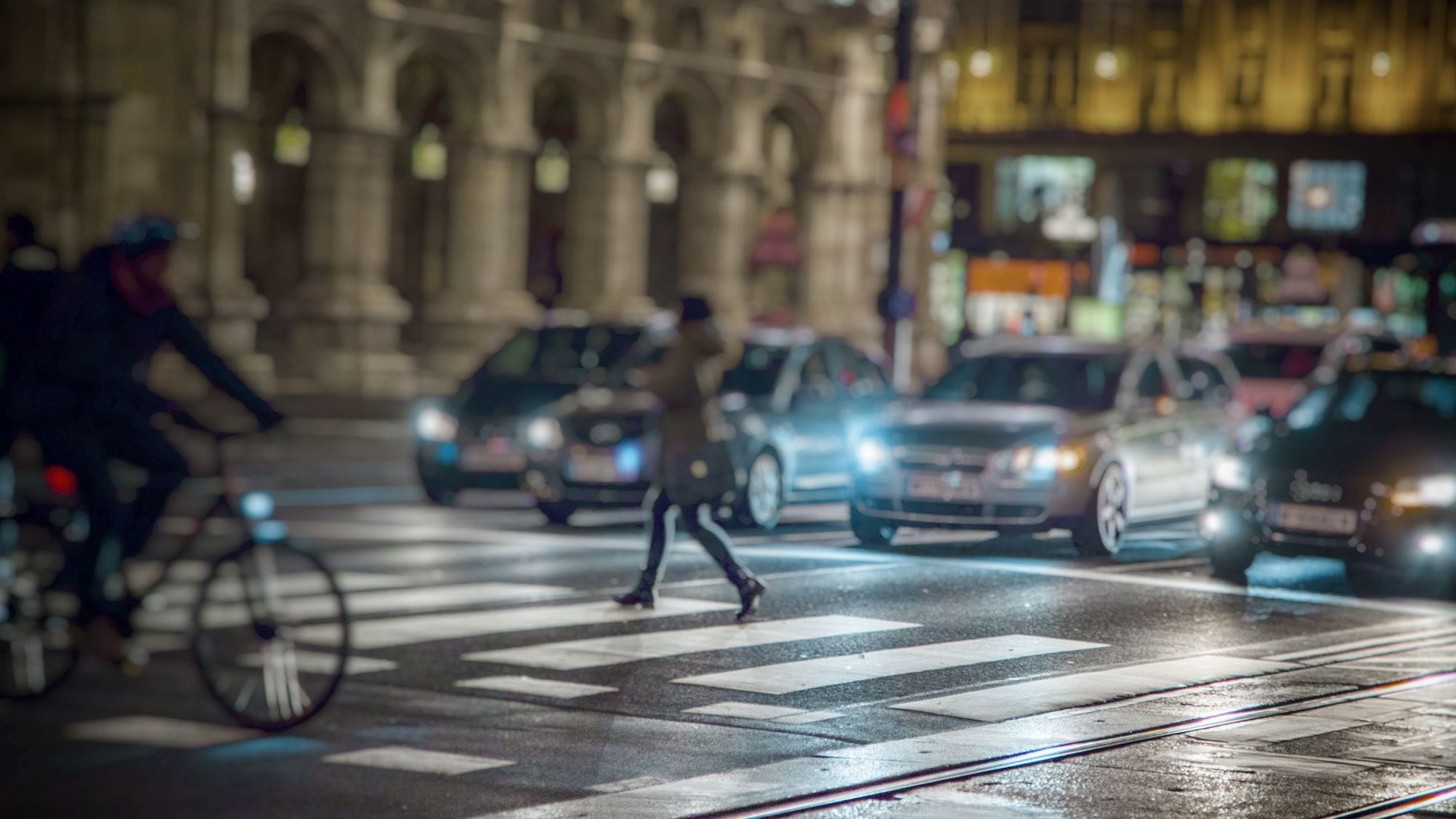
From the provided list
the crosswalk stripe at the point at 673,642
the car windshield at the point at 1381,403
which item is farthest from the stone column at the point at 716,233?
the crosswalk stripe at the point at 673,642

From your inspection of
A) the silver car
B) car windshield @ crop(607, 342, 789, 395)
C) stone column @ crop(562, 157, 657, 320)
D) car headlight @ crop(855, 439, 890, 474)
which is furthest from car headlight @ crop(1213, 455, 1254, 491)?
stone column @ crop(562, 157, 657, 320)

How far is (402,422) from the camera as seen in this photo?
1316 inches

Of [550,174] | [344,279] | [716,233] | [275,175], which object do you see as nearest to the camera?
[344,279]

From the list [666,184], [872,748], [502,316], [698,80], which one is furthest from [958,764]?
[666,184]

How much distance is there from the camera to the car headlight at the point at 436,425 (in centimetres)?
2108

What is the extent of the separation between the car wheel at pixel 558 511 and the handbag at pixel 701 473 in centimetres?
659

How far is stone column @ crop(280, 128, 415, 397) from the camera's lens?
115 feet

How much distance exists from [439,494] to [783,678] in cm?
1094

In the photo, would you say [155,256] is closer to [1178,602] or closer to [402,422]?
[1178,602]

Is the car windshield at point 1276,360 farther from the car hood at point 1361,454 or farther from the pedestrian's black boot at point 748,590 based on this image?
the pedestrian's black boot at point 748,590

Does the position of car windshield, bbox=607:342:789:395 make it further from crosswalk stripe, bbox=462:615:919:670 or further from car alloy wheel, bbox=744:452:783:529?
crosswalk stripe, bbox=462:615:919:670

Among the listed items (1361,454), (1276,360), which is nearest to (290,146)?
(1276,360)

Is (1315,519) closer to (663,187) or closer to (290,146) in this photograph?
(290,146)

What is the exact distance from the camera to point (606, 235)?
40.4 meters
